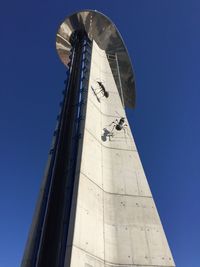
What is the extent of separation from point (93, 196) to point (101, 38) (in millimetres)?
15002

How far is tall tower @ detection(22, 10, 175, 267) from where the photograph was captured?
Result: 8.52 meters

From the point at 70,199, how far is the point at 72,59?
35.5 ft

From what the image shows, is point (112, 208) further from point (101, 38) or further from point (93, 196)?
point (101, 38)

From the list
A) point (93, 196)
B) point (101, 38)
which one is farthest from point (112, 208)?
point (101, 38)

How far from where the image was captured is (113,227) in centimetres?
976

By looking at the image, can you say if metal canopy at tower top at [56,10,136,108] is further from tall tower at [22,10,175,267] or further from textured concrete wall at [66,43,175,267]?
textured concrete wall at [66,43,175,267]

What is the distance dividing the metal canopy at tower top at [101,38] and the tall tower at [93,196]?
599 centimetres

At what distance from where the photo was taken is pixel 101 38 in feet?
69.7

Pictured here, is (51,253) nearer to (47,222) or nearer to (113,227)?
(47,222)

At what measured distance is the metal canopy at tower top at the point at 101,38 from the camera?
20.8m

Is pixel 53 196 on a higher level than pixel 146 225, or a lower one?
higher

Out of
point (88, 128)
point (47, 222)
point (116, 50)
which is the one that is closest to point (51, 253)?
point (47, 222)

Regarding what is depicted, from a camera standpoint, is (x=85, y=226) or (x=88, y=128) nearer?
(x=85, y=226)

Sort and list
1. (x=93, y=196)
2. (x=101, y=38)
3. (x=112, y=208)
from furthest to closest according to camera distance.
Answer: (x=101, y=38)
(x=112, y=208)
(x=93, y=196)
